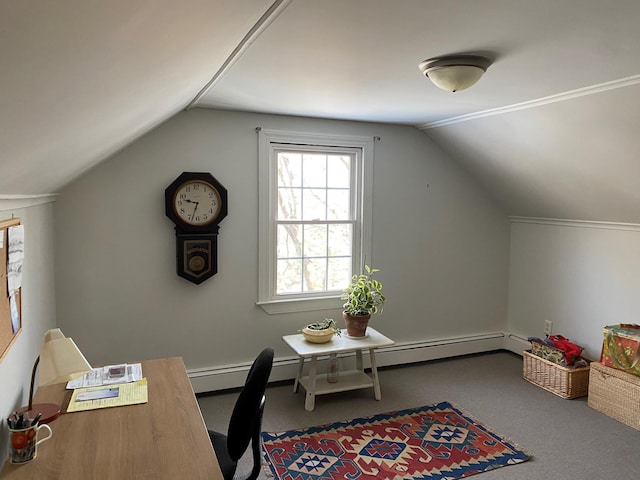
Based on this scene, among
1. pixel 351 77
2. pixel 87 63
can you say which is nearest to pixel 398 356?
pixel 351 77

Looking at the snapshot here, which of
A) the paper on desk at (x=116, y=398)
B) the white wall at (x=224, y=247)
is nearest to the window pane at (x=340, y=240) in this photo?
the white wall at (x=224, y=247)

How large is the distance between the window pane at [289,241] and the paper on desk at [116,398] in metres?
1.90

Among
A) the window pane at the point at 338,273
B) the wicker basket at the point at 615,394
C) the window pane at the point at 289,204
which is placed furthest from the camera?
the window pane at the point at 338,273

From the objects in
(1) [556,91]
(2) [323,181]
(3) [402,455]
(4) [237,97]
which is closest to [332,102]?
(4) [237,97]

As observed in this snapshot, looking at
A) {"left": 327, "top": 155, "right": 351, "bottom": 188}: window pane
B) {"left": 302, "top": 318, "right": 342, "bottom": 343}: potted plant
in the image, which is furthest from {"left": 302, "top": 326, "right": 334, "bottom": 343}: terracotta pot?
{"left": 327, "top": 155, "right": 351, "bottom": 188}: window pane

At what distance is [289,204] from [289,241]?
0.32 metres

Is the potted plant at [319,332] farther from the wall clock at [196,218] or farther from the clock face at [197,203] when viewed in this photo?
the clock face at [197,203]

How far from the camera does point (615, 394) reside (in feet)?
11.3

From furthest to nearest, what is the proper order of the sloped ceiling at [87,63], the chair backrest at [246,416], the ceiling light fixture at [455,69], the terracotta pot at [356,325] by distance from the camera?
the terracotta pot at [356,325] < the ceiling light fixture at [455,69] < the chair backrest at [246,416] < the sloped ceiling at [87,63]

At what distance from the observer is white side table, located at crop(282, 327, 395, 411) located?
11.5 ft

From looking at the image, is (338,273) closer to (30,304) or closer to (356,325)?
(356,325)

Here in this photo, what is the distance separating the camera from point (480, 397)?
12.5 feet

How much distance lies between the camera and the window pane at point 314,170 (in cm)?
404

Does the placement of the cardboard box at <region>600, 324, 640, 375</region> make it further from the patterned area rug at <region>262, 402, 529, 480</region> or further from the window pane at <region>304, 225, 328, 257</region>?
the window pane at <region>304, 225, 328, 257</region>
